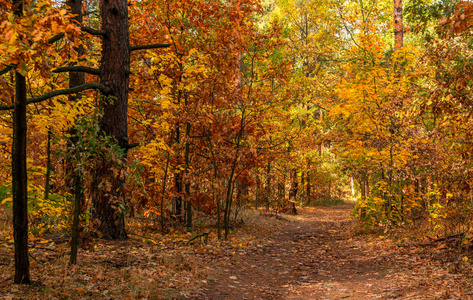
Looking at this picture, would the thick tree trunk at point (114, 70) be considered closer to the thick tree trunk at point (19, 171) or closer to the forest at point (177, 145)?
the forest at point (177, 145)

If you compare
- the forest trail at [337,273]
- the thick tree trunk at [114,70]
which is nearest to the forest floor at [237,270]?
the forest trail at [337,273]

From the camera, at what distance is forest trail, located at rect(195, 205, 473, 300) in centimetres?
568

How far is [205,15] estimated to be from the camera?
32.9ft

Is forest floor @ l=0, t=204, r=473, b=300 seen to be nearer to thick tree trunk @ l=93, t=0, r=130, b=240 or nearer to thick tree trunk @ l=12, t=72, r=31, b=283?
thick tree trunk @ l=12, t=72, r=31, b=283

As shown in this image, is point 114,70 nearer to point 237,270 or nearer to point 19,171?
point 19,171

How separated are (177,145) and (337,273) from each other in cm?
517

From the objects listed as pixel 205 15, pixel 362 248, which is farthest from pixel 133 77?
pixel 362 248

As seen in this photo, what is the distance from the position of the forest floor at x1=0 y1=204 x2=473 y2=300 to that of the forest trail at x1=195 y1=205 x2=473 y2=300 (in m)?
A: 0.02

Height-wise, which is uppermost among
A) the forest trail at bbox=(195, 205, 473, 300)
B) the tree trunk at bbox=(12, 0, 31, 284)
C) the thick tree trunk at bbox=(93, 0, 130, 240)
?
the thick tree trunk at bbox=(93, 0, 130, 240)

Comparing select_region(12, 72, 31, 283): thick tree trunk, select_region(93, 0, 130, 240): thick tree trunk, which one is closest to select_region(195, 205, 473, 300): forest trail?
select_region(12, 72, 31, 283): thick tree trunk

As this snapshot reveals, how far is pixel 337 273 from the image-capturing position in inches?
301

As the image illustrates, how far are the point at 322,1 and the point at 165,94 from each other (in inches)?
481

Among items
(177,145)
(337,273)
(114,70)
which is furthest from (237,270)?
(114,70)

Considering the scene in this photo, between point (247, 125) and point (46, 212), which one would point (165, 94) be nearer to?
point (247, 125)
